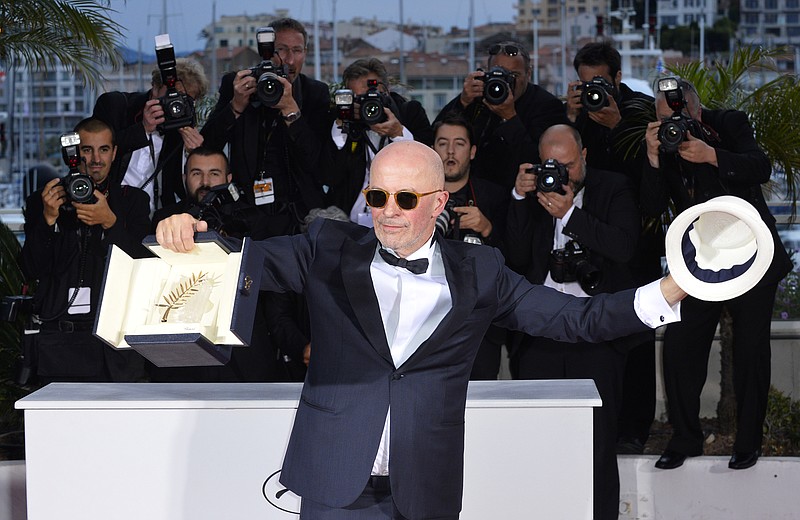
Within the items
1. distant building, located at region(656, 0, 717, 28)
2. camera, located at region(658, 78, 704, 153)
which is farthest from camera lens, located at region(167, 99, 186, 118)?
distant building, located at region(656, 0, 717, 28)

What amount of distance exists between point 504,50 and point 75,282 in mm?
2366

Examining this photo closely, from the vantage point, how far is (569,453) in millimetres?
3582

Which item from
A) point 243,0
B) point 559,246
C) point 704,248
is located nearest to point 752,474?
point 559,246

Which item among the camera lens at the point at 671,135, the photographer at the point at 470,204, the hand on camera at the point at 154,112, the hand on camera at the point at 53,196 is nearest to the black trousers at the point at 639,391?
the photographer at the point at 470,204

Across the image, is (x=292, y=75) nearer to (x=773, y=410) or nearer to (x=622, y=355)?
(x=622, y=355)

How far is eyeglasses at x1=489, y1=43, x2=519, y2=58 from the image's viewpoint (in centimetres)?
584

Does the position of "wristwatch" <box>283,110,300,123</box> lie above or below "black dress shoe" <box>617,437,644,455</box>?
above

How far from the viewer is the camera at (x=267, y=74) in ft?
17.7

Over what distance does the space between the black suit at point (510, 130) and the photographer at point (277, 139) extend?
0.67m

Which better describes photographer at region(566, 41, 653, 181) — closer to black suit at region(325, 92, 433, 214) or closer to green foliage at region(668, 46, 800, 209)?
green foliage at region(668, 46, 800, 209)

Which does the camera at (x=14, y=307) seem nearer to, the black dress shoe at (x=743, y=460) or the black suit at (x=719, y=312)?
the black suit at (x=719, y=312)

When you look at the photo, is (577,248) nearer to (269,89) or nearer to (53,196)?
(269,89)

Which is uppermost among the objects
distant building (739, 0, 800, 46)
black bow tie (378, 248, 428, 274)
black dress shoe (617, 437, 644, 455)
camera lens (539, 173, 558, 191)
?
distant building (739, 0, 800, 46)

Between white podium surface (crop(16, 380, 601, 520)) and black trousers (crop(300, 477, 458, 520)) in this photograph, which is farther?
white podium surface (crop(16, 380, 601, 520))
